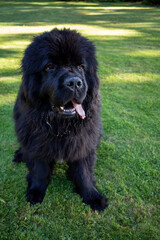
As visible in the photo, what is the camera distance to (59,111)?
1839 millimetres

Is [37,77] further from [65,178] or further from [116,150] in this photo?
[116,150]

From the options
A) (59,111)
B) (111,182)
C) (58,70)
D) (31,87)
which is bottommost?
(111,182)

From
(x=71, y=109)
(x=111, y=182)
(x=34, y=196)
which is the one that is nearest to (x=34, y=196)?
(x=34, y=196)

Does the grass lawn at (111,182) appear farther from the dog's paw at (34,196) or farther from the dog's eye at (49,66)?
the dog's eye at (49,66)

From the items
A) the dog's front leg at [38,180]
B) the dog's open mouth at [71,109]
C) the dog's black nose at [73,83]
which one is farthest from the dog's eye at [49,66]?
the dog's front leg at [38,180]

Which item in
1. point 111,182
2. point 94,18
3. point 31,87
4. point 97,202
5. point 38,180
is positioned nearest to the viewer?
point 31,87

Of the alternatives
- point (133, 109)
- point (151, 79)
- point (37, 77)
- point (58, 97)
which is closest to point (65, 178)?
point (58, 97)

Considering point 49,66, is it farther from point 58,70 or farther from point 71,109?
point 71,109

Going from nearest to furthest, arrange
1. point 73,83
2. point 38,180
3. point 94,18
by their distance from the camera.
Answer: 1. point 73,83
2. point 38,180
3. point 94,18

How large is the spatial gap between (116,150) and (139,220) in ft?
3.38

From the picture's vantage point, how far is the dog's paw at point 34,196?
6.57 feet

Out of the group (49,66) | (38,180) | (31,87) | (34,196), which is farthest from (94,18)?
(34,196)

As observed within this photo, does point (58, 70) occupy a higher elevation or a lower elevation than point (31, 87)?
higher

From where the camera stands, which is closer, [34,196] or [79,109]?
[79,109]
